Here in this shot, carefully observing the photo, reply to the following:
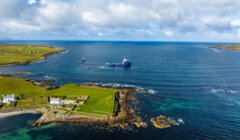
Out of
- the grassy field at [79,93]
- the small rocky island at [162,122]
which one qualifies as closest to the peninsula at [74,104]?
the grassy field at [79,93]

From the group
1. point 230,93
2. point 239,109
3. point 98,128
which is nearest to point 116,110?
point 98,128

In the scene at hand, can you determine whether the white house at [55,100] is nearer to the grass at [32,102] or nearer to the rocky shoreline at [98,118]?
the grass at [32,102]

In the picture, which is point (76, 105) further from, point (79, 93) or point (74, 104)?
point (79, 93)

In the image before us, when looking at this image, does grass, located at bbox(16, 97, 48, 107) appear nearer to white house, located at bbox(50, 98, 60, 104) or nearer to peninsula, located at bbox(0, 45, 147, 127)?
peninsula, located at bbox(0, 45, 147, 127)

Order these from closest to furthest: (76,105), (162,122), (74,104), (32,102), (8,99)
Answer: (162,122), (76,105), (74,104), (8,99), (32,102)

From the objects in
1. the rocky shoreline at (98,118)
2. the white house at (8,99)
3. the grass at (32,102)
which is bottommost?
the rocky shoreline at (98,118)

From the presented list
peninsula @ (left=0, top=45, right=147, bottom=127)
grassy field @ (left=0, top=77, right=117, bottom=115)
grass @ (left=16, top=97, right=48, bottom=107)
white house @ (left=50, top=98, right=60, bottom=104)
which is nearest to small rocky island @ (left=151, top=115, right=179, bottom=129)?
peninsula @ (left=0, top=45, right=147, bottom=127)

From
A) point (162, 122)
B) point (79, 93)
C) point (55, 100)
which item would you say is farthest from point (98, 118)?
point (162, 122)

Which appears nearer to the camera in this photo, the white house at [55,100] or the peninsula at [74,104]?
the peninsula at [74,104]

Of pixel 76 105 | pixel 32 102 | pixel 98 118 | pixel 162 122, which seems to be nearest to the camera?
pixel 162 122

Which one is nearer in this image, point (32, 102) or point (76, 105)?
point (76, 105)

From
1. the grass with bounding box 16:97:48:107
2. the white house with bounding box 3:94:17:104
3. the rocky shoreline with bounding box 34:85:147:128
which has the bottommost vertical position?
the rocky shoreline with bounding box 34:85:147:128
